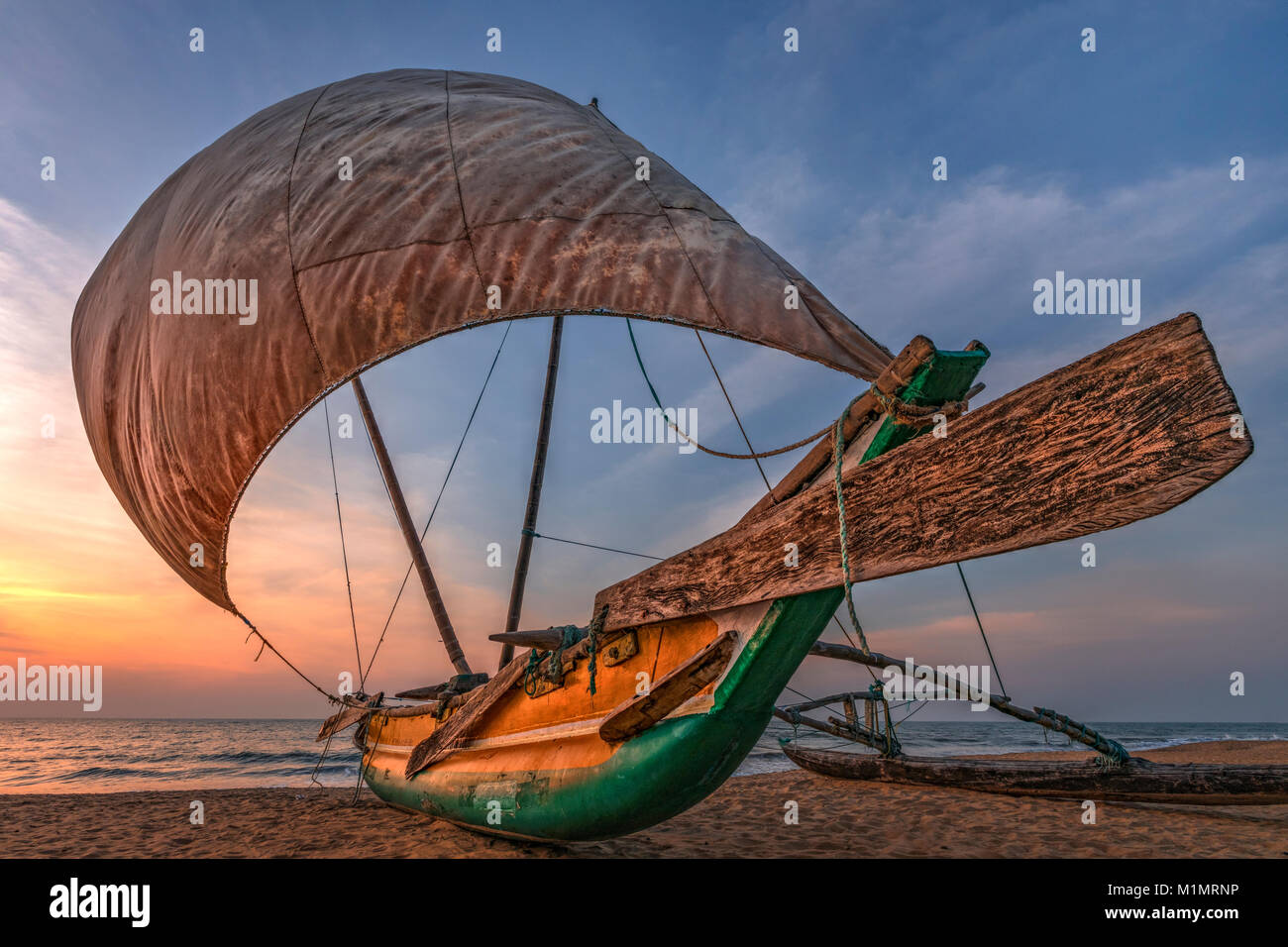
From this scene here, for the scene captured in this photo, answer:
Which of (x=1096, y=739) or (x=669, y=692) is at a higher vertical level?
(x=669, y=692)

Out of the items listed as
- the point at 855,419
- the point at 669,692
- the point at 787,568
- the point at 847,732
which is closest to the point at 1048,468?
the point at 855,419

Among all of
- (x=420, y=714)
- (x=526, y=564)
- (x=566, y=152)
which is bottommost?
(x=420, y=714)

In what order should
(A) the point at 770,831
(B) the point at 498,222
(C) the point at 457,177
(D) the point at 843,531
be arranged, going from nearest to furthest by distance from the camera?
(D) the point at 843,531, (B) the point at 498,222, (C) the point at 457,177, (A) the point at 770,831

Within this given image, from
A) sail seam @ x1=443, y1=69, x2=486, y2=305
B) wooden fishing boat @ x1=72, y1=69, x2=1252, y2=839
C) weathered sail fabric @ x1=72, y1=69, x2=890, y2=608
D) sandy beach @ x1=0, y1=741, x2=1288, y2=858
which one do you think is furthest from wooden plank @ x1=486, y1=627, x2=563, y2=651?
sail seam @ x1=443, y1=69, x2=486, y2=305

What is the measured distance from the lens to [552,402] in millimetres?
8648

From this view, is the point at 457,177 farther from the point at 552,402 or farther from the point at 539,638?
the point at 539,638

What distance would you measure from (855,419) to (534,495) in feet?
20.1

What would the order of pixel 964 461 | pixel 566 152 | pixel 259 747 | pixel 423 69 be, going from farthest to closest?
1. pixel 259 747
2. pixel 423 69
3. pixel 566 152
4. pixel 964 461

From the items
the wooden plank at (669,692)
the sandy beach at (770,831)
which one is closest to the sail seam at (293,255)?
the wooden plank at (669,692)

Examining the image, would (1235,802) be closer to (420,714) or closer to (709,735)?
(709,735)

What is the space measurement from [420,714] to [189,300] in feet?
15.4

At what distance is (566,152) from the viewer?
6133 mm

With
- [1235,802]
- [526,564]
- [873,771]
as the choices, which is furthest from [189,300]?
[1235,802]
